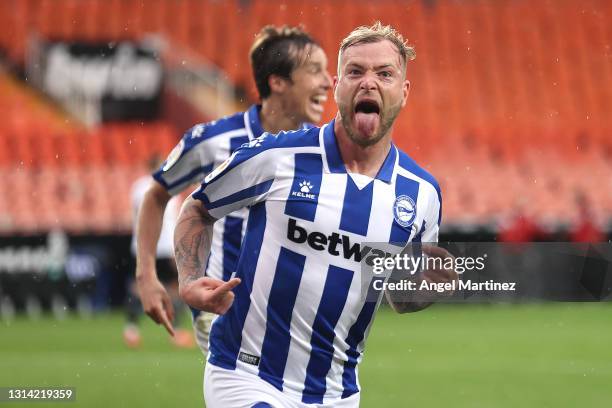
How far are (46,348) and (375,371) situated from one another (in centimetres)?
343

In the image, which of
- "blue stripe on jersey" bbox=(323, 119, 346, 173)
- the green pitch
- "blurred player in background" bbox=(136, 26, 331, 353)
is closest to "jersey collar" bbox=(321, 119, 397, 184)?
"blue stripe on jersey" bbox=(323, 119, 346, 173)

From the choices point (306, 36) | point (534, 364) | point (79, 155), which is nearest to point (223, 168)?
point (306, 36)

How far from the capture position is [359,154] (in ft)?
11.7

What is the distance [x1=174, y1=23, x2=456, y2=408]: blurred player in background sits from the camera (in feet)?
11.4

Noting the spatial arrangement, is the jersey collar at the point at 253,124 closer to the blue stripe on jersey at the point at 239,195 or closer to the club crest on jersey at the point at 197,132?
the club crest on jersey at the point at 197,132

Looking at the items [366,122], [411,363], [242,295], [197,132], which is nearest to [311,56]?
[197,132]

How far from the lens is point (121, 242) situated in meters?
14.5

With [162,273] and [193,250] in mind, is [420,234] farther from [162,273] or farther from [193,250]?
[162,273]

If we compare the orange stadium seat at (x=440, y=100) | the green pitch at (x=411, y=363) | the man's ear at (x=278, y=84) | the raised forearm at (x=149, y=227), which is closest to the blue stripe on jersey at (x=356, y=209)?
the raised forearm at (x=149, y=227)

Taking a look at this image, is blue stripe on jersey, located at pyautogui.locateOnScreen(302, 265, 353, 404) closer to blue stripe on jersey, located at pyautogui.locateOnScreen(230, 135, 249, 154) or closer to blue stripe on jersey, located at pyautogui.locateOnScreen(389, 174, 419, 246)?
blue stripe on jersey, located at pyautogui.locateOnScreen(389, 174, 419, 246)

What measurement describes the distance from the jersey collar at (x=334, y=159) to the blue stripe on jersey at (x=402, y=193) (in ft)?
0.14

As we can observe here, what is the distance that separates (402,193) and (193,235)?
0.71 m

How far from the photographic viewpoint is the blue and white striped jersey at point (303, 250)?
11.5ft

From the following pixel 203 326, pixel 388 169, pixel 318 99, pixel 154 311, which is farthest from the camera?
pixel 203 326
